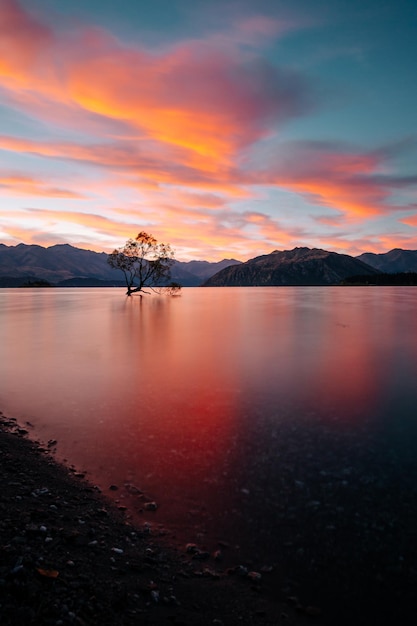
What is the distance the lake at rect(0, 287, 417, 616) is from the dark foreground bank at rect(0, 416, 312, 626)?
59cm

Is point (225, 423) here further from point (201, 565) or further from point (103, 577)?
point (103, 577)

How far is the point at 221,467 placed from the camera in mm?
10789

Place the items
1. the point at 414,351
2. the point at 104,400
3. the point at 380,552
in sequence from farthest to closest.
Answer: the point at 414,351
the point at 104,400
the point at 380,552

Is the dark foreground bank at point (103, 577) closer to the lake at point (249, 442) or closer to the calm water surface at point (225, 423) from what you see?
the lake at point (249, 442)

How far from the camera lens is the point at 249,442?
12.5 m

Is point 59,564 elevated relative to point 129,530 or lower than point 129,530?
elevated

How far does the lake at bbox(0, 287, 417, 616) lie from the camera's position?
8102 mm

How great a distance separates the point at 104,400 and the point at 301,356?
16.5m

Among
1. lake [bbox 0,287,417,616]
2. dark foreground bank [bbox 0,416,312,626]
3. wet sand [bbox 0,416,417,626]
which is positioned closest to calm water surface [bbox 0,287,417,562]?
lake [bbox 0,287,417,616]

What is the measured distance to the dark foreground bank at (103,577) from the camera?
565 cm

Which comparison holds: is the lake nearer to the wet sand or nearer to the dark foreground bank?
the wet sand

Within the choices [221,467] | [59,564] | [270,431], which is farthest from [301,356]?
[59,564]

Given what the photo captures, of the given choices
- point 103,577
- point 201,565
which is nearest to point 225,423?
point 201,565

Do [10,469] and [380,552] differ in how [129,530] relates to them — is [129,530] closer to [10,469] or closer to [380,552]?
[10,469]
